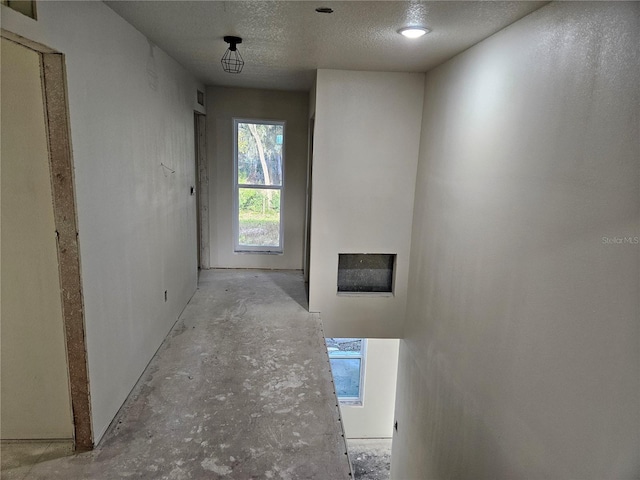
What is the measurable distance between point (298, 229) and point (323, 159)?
193 cm

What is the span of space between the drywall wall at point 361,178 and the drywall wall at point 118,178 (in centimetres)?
148

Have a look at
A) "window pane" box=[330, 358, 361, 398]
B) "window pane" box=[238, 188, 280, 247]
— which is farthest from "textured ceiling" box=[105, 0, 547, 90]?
"window pane" box=[330, 358, 361, 398]

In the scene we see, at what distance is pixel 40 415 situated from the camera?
2.36m

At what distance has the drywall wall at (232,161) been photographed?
212 inches

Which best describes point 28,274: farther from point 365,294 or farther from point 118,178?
point 365,294

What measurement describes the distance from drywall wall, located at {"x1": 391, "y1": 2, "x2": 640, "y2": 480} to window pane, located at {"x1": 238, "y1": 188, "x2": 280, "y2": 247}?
9.28 feet

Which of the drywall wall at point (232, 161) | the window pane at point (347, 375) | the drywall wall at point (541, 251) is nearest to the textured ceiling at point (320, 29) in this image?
the drywall wall at point (541, 251)

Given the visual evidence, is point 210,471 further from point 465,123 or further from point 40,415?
point 465,123

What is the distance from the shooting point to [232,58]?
365 cm

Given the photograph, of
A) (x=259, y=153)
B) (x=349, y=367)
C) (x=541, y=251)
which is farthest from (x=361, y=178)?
(x=349, y=367)

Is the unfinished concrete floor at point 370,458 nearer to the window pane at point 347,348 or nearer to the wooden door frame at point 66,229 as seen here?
the window pane at point 347,348

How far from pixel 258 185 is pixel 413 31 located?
3486mm

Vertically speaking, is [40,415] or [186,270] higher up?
[186,270]

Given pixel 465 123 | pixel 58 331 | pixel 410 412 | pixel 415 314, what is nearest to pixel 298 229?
pixel 415 314
